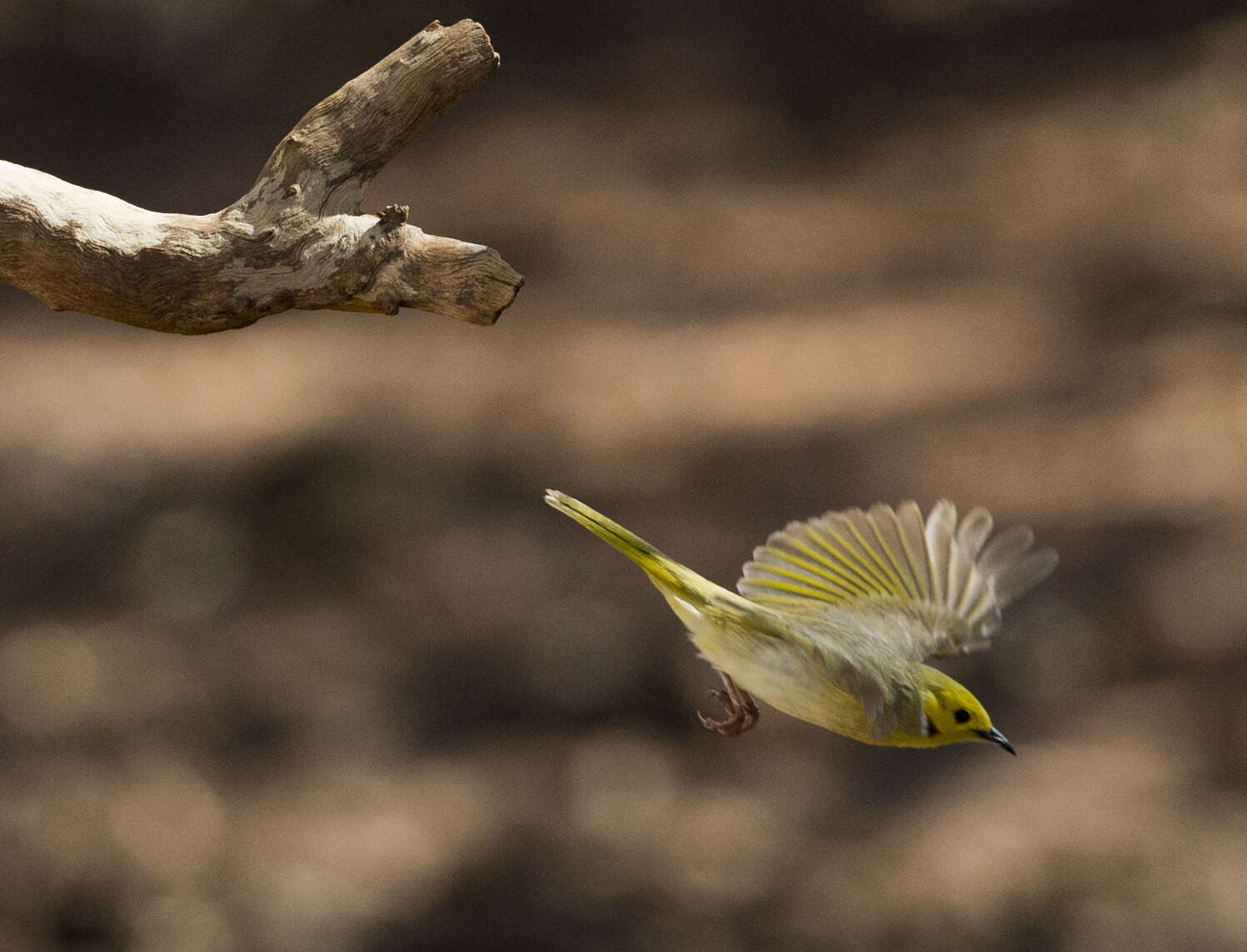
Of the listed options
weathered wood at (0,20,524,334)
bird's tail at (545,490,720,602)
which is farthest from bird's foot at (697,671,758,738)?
weathered wood at (0,20,524,334)

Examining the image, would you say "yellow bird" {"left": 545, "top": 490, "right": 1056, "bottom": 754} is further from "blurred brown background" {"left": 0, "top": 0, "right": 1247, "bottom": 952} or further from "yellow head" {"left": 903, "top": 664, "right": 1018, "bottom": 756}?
"blurred brown background" {"left": 0, "top": 0, "right": 1247, "bottom": 952}

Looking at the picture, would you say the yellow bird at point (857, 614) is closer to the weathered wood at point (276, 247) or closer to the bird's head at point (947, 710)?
the bird's head at point (947, 710)

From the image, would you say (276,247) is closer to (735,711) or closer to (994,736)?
(735,711)

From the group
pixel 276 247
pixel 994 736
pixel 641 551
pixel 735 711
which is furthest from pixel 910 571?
pixel 276 247

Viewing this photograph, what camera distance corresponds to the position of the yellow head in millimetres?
1877

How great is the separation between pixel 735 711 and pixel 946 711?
0.86 ft

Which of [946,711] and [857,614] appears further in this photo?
[857,614]

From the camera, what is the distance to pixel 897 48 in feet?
24.8

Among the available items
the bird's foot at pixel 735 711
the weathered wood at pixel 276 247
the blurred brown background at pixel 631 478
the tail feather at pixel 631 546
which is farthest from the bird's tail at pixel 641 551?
the blurred brown background at pixel 631 478

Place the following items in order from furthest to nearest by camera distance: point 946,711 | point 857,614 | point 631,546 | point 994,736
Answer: point 857,614, point 994,736, point 946,711, point 631,546

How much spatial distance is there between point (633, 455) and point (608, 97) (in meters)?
2.29

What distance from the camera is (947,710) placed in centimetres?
188

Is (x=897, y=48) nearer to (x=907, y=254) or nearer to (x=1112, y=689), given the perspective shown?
(x=907, y=254)

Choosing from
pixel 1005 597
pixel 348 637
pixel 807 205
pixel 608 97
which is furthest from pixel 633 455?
pixel 1005 597
